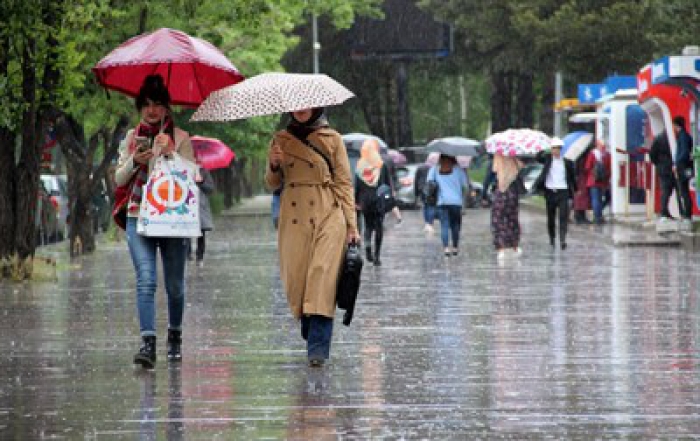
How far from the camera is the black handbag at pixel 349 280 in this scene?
11117 mm

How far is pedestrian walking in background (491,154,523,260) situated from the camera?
82.7 feet

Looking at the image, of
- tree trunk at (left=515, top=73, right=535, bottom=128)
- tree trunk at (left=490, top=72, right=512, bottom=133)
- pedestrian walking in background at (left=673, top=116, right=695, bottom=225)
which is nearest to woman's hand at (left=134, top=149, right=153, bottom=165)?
pedestrian walking in background at (left=673, top=116, right=695, bottom=225)

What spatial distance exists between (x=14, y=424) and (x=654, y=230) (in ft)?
80.4

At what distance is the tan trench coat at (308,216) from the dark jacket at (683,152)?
1884 cm

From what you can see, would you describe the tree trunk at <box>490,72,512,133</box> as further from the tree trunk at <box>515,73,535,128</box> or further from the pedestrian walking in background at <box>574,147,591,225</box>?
the pedestrian walking in background at <box>574,147,591,225</box>

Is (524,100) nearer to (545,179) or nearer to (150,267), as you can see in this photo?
(545,179)

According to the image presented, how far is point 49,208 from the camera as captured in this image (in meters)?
34.6

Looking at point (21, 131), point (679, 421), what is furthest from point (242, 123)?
point (679, 421)

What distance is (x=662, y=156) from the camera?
29.9 meters

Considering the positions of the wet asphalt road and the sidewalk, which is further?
the sidewalk

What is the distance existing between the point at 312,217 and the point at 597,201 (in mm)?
26885

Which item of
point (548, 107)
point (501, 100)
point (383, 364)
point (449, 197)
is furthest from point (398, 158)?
point (383, 364)

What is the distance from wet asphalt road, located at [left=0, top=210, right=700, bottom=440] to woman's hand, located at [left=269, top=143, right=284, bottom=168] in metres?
1.22

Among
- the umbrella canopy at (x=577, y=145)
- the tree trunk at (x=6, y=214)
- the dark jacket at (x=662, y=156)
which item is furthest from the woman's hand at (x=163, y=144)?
the umbrella canopy at (x=577, y=145)
